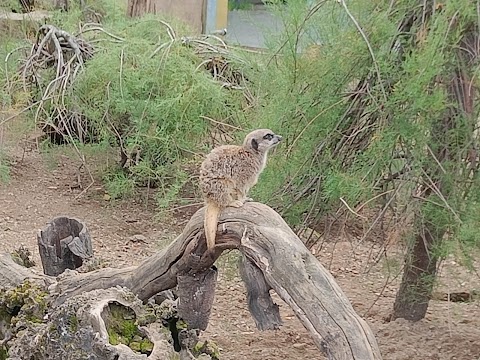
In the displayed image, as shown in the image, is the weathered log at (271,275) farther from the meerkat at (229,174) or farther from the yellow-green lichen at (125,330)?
the yellow-green lichen at (125,330)

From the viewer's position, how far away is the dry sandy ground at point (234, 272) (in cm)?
265

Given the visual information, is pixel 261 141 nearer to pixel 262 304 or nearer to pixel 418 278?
pixel 262 304

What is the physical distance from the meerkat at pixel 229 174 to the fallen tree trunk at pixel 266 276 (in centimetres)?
3

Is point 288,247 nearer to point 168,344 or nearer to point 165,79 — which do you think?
point 168,344

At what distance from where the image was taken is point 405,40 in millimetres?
2225

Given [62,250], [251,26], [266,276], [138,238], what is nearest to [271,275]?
[266,276]

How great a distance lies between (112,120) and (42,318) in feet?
7.22

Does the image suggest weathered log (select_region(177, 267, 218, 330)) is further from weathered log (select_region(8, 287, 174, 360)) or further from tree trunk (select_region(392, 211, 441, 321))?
tree trunk (select_region(392, 211, 441, 321))

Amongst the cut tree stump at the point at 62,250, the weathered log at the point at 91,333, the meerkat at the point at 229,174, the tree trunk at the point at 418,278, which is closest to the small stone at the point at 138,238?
the cut tree stump at the point at 62,250

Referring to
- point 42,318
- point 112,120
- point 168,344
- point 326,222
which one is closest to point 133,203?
point 112,120

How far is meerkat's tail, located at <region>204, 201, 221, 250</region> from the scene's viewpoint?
1.80 metres

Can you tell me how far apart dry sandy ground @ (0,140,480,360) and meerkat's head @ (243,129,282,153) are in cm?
55

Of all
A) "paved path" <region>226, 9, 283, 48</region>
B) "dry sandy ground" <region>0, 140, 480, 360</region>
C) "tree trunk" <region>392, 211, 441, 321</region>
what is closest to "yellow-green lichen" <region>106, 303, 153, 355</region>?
"dry sandy ground" <region>0, 140, 480, 360</region>

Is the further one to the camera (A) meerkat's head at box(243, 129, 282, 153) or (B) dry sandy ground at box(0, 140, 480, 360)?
(B) dry sandy ground at box(0, 140, 480, 360)
